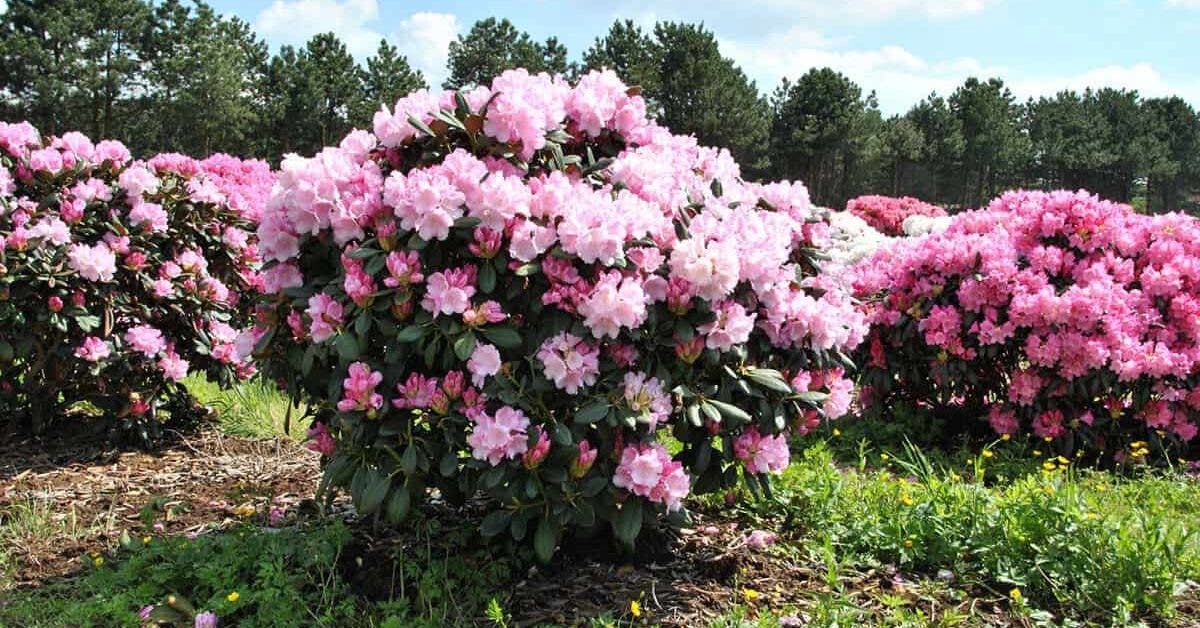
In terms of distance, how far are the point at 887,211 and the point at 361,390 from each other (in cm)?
1654

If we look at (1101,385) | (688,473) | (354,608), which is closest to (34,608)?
(354,608)

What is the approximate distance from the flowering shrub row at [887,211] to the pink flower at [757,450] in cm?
1470

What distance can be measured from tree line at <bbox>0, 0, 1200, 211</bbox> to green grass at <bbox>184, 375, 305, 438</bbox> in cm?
2770

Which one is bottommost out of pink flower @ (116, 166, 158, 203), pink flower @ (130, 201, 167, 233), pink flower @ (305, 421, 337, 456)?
pink flower @ (305, 421, 337, 456)

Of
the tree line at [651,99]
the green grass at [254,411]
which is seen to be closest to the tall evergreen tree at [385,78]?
the tree line at [651,99]

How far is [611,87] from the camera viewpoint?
2594 mm

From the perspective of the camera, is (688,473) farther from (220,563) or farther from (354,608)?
(220,563)

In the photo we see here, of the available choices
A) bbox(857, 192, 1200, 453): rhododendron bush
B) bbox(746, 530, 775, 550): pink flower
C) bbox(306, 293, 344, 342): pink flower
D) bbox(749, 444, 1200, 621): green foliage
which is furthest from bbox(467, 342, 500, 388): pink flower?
bbox(857, 192, 1200, 453): rhododendron bush

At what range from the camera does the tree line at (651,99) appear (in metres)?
28.1

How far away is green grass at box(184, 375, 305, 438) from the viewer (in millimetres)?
4090

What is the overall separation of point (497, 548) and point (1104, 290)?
119 inches

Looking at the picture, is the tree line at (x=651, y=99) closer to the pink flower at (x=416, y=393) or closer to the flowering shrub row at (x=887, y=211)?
the flowering shrub row at (x=887, y=211)

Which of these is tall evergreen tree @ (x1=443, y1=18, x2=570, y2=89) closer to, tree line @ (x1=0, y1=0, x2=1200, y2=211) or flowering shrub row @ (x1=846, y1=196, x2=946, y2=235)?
tree line @ (x1=0, y1=0, x2=1200, y2=211)

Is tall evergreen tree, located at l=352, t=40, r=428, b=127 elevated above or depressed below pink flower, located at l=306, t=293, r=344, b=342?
above
